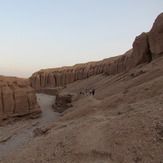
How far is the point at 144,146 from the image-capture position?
12.2ft

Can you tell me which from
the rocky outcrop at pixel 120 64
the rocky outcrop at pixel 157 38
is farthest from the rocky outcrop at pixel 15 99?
the rocky outcrop at pixel 157 38

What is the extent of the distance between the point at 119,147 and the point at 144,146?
634 millimetres

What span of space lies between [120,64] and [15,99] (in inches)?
722

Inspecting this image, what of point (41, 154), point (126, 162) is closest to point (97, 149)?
point (126, 162)

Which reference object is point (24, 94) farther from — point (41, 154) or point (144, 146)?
point (144, 146)

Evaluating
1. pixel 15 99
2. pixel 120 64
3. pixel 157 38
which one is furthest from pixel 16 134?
pixel 120 64

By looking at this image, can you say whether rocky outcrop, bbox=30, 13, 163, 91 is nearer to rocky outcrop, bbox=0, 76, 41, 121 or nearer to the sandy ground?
rocky outcrop, bbox=0, 76, 41, 121

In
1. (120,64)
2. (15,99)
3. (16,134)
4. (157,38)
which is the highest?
(157,38)

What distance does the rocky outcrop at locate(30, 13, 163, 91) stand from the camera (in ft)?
53.3

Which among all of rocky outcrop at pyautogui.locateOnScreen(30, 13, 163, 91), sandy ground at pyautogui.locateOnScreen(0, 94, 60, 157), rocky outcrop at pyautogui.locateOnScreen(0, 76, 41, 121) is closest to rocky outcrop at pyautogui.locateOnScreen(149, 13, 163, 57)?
rocky outcrop at pyautogui.locateOnScreen(30, 13, 163, 91)

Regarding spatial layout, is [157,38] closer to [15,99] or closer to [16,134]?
[16,134]

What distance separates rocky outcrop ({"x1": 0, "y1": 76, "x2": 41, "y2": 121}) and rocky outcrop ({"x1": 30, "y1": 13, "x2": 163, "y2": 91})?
1364 centimetres

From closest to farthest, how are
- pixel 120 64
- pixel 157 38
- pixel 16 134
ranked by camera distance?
pixel 16 134 → pixel 157 38 → pixel 120 64

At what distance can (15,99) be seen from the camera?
18.9 metres
